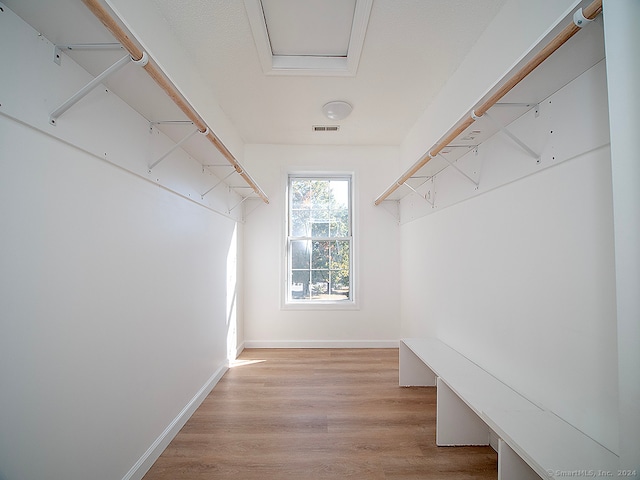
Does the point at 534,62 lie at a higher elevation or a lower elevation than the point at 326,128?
lower

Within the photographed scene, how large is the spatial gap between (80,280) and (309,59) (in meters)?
2.10

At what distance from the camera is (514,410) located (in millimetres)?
1480

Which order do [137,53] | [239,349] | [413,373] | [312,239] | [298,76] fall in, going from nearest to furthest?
[137,53] < [298,76] < [413,373] < [239,349] < [312,239]

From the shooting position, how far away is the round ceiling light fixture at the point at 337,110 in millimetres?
3010

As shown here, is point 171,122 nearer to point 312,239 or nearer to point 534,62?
point 534,62

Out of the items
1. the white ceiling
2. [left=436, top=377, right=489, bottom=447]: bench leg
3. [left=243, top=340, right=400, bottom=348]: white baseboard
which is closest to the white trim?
[left=243, top=340, right=400, bottom=348]: white baseboard

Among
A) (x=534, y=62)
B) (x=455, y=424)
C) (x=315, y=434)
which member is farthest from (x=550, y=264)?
(x=315, y=434)

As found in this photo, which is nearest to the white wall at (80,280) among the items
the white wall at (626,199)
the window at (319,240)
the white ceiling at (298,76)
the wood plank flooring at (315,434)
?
the white ceiling at (298,76)

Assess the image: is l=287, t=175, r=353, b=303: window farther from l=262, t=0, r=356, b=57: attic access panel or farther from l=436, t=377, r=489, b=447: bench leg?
l=436, t=377, r=489, b=447: bench leg

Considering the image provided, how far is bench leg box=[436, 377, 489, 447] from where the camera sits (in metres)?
1.96

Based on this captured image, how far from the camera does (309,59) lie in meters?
2.43

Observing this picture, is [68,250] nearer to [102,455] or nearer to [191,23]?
[102,455]

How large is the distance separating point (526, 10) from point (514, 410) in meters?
1.93

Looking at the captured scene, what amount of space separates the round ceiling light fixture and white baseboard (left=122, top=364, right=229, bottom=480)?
268 cm
